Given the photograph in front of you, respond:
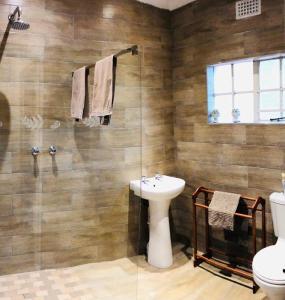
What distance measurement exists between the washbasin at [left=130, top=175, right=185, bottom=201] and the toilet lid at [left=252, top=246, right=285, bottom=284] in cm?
92

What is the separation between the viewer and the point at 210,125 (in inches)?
129

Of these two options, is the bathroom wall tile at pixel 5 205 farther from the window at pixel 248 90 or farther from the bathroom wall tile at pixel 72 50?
the window at pixel 248 90

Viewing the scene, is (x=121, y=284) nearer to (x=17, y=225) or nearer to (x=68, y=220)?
(x=68, y=220)

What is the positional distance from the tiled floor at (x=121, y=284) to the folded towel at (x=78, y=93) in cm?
138

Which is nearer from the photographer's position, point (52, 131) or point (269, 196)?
point (269, 196)

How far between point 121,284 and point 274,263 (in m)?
1.22

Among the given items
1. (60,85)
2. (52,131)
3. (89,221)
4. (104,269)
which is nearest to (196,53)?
(60,85)

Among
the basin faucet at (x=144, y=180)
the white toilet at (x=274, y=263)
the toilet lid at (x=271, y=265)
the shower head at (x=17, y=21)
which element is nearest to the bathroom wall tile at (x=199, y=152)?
the basin faucet at (x=144, y=180)

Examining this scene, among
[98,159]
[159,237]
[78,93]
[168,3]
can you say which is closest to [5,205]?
[98,159]

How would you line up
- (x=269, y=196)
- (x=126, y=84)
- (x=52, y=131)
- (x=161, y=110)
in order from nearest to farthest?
(x=269, y=196), (x=52, y=131), (x=126, y=84), (x=161, y=110)

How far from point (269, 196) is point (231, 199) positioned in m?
0.31

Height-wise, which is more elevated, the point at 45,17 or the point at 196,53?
the point at 45,17

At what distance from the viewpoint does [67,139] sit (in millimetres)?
3004

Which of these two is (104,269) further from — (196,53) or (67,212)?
(196,53)
